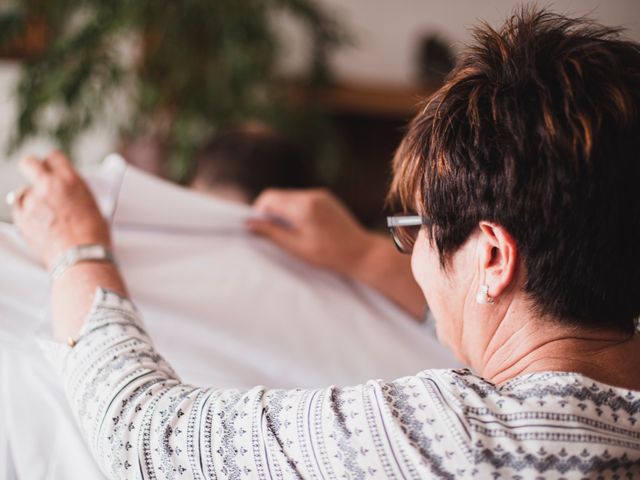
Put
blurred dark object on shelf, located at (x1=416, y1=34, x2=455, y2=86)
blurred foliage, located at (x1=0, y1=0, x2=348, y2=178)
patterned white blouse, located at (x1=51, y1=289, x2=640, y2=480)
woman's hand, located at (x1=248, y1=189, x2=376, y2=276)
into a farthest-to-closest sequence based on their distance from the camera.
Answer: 1. blurred dark object on shelf, located at (x1=416, y1=34, x2=455, y2=86)
2. blurred foliage, located at (x1=0, y1=0, x2=348, y2=178)
3. woman's hand, located at (x1=248, y1=189, x2=376, y2=276)
4. patterned white blouse, located at (x1=51, y1=289, x2=640, y2=480)

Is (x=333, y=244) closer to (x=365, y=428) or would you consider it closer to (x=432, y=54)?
(x=365, y=428)

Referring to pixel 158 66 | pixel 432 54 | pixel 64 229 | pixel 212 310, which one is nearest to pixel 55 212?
pixel 64 229

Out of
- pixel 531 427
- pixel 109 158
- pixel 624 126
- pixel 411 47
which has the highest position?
pixel 411 47

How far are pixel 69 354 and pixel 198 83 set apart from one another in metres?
1.66

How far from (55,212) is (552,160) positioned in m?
0.66

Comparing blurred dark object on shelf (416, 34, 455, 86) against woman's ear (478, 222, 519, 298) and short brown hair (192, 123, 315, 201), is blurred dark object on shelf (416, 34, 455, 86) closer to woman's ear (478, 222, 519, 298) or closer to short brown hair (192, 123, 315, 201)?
short brown hair (192, 123, 315, 201)

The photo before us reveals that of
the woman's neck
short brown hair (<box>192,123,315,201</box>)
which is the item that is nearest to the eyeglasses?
the woman's neck

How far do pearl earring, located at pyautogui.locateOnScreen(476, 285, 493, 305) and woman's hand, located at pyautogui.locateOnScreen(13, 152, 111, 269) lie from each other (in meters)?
0.51

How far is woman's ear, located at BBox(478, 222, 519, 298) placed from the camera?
705mm

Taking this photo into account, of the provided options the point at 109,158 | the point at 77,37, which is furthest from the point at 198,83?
the point at 109,158

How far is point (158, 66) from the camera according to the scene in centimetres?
230

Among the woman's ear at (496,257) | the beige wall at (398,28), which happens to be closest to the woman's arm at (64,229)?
the woman's ear at (496,257)

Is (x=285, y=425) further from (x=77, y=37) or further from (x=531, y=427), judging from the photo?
(x=77, y=37)

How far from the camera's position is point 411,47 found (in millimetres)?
4414
